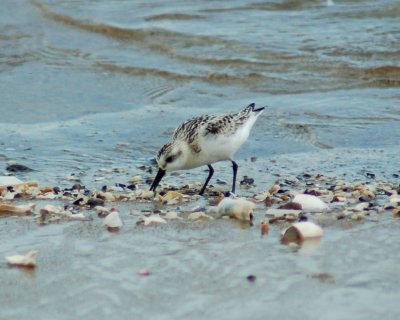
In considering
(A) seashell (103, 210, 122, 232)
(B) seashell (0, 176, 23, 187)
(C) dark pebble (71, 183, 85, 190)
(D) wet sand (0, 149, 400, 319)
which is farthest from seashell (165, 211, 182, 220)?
(B) seashell (0, 176, 23, 187)

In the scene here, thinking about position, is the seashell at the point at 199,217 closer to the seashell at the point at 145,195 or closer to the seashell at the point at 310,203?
the seashell at the point at 310,203

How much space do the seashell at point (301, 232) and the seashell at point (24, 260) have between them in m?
1.34

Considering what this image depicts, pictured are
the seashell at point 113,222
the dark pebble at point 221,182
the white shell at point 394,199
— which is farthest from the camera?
the dark pebble at point 221,182

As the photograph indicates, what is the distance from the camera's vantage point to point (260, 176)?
7.90 m

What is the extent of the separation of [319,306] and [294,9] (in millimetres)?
10726

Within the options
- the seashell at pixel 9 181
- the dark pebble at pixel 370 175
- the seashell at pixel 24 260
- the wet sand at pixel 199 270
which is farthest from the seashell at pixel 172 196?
the seashell at pixel 24 260

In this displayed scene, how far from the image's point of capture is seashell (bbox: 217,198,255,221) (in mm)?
5926

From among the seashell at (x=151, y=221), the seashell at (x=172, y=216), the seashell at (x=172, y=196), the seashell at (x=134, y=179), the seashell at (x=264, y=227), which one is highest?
the seashell at (x=264, y=227)

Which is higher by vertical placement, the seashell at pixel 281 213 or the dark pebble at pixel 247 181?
the seashell at pixel 281 213

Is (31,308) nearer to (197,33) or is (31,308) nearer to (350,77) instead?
(350,77)

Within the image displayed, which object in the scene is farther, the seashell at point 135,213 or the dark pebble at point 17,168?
the dark pebble at point 17,168

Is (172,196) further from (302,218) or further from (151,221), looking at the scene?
(302,218)

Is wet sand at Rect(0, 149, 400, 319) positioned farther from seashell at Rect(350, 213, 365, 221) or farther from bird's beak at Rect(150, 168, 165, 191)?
bird's beak at Rect(150, 168, 165, 191)

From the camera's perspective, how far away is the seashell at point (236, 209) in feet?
19.4
